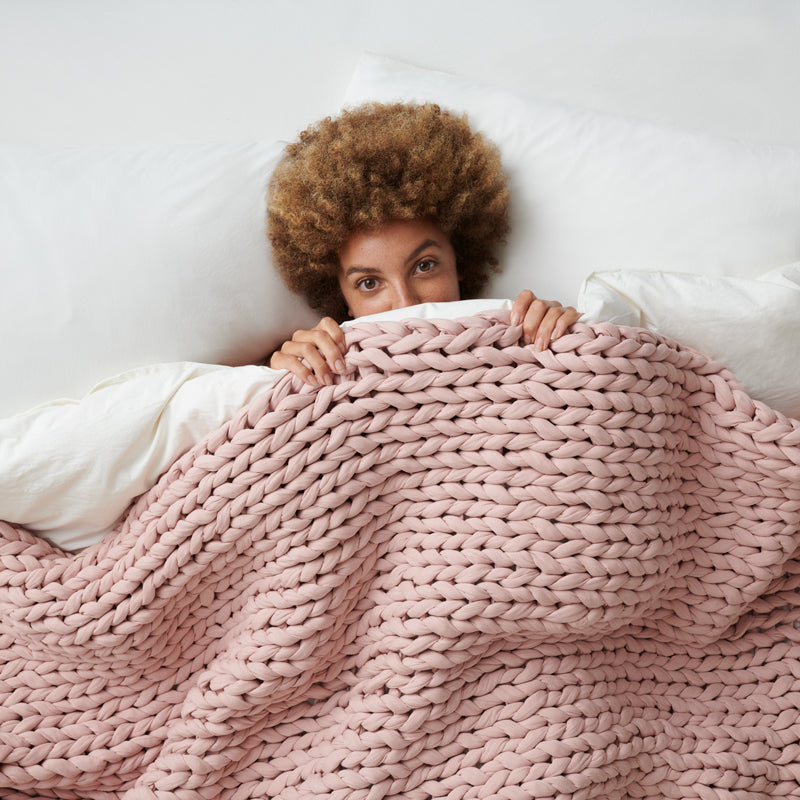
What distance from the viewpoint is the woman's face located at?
3.28 ft

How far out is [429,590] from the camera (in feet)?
2.63

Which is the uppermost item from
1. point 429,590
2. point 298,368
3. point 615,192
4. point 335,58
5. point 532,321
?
point 335,58

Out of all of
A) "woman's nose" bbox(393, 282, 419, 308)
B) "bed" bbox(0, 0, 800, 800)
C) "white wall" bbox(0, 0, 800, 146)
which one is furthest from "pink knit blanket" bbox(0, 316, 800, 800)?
"white wall" bbox(0, 0, 800, 146)

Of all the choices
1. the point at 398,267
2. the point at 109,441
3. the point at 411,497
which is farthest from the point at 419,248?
the point at 109,441

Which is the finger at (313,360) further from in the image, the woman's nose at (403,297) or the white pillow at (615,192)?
the white pillow at (615,192)

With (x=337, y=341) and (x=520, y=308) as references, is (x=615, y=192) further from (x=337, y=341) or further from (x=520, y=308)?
(x=337, y=341)

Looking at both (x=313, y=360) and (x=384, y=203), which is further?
(x=384, y=203)

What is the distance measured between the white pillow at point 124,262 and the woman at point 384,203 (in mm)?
52

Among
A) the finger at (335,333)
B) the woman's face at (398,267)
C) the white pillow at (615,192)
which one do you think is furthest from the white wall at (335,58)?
the finger at (335,333)

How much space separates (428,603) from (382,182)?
1.73 feet

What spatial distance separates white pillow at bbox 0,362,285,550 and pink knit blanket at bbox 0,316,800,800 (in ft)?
0.11

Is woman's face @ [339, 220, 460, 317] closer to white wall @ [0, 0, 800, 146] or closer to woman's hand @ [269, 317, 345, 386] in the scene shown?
woman's hand @ [269, 317, 345, 386]

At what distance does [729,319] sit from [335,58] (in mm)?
715

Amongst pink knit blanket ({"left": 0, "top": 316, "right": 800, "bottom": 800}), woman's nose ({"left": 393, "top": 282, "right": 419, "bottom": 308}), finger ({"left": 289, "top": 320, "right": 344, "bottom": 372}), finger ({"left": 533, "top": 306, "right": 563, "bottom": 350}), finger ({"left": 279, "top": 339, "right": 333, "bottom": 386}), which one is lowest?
pink knit blanket ({"left": 0, "top": 316, "right": 800, "bottom": 800})
